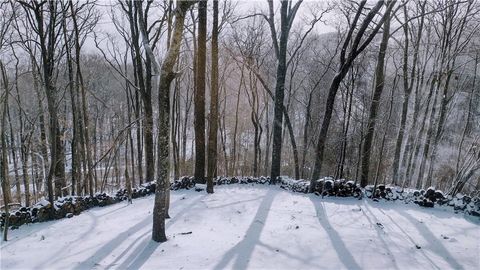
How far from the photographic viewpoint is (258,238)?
6.18 m

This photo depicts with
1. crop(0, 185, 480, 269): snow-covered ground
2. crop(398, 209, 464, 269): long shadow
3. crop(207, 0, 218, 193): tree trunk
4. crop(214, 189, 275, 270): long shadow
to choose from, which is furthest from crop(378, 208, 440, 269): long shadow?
crop(207, 0, 218, 193): tree trunk

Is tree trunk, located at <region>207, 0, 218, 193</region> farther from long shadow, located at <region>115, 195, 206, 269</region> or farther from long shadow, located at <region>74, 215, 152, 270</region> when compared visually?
long shadow, located at <region>115, 195, 206, 269</region>

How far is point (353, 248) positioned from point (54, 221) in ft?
21.9

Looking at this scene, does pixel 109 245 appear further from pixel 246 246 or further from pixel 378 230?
pixel 378 230

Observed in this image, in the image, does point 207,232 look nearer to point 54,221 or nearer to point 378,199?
point 54,221

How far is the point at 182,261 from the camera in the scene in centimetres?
520

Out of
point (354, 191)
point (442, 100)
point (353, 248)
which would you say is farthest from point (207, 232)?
point (442, 100)

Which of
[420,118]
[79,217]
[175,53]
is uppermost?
[175,53]

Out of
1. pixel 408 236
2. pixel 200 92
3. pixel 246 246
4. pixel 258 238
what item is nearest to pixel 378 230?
pixel 408 236

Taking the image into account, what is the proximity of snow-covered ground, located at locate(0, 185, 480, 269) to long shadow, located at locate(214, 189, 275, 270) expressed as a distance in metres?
0.02

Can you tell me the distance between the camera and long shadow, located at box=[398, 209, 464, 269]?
209 inches

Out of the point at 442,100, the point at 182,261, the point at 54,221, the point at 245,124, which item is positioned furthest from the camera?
the point at 245,124

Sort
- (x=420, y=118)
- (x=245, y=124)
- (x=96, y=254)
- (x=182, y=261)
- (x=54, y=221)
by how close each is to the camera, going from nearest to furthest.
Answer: (x=182, y=261) < (x=96, y=254) < (x=54, y=221) < (x=420, y=118) < (x=245, y=124)

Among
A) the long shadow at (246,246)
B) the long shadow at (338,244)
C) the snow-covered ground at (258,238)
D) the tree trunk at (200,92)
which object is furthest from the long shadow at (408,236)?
the tree trunk at (200,92)
